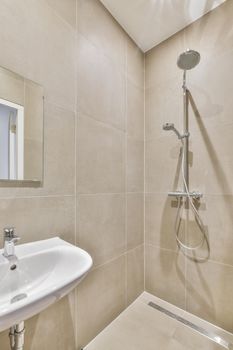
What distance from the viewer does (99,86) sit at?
1.32 meters

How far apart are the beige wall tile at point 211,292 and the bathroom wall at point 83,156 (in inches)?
18.2

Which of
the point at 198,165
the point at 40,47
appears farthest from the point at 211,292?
the point at 40,47

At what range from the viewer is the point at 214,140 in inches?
55.1

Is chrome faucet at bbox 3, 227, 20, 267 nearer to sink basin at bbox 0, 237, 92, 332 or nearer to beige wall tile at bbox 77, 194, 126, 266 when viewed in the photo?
sink basin at bbox 0, 237, 92, 332

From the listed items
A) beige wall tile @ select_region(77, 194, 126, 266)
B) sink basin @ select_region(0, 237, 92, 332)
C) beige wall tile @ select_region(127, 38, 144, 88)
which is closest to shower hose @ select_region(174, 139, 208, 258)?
beige wall tile @ select_region(77, 194, 126, 266)

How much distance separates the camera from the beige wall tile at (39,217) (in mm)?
848

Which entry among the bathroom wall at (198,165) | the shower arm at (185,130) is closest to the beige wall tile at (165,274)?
the bathroom wall at (198,165)

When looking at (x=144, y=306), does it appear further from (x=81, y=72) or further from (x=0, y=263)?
(x=81, y=72)

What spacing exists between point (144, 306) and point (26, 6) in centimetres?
218

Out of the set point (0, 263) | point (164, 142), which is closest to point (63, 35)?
point (164, 142)

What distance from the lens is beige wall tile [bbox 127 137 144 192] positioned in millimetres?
1591

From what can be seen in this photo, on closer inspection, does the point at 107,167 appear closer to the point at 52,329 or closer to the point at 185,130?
the point at 185,130

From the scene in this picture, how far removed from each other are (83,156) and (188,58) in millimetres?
981

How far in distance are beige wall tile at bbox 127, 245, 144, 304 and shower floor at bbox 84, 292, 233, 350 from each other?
4.7 inches
